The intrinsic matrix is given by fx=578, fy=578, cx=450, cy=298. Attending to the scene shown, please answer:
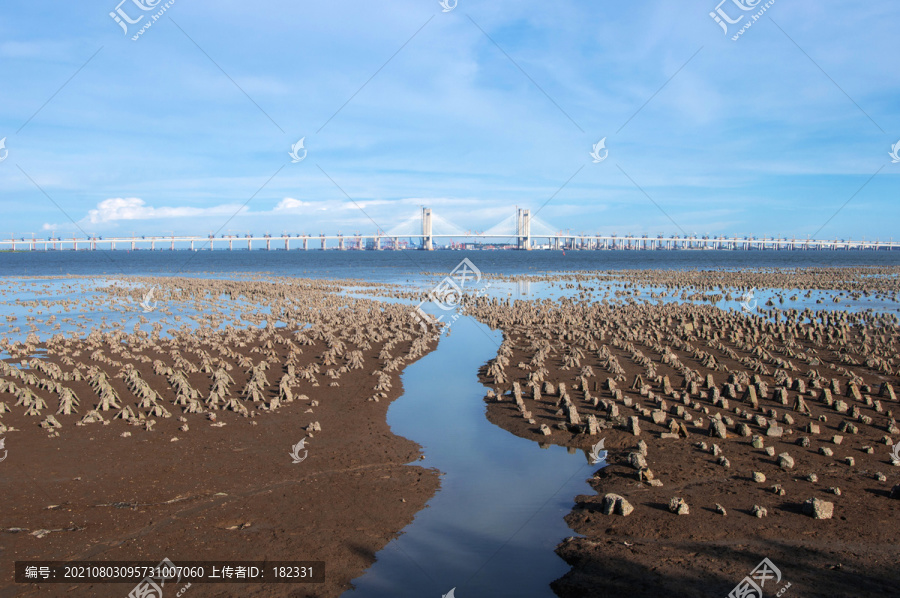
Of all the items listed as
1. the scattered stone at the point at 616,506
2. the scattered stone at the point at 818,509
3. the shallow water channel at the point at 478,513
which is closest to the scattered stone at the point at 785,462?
the scattered stone at the point at 818,509

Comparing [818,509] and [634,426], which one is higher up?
[634,426]

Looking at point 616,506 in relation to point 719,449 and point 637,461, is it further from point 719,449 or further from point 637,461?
point 719,449

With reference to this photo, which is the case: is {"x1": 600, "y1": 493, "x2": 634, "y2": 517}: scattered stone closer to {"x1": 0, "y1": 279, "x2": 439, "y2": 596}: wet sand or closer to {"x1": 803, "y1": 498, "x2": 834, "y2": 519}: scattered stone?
{"x1": 803, "y1": 498, "x2": 834, "y2": 519}: scattered stone

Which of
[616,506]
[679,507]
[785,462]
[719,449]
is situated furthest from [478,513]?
[785,462]

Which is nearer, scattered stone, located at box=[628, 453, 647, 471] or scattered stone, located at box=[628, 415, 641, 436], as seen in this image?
scattered stone, located at box=[628, 453, 647, 471]

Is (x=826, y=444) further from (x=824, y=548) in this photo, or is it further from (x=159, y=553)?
(x=159, y=553)

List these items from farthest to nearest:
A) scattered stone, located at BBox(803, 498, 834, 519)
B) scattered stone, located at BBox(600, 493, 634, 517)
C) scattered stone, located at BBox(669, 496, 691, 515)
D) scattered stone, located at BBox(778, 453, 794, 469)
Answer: scattered stone, located at BBox(778, 453, 794, 469)
scattered stone, located at BBox(600, 493, 634, 517)
scattered stone, located at BBox(669, 496, 691, 515)
scattered stone, located at BBox(803, 498, 834, 519)

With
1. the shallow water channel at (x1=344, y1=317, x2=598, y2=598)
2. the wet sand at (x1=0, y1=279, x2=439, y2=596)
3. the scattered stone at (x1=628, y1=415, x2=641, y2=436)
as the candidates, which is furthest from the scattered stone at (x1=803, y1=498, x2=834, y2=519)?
the wet sand at (x1=0, y1=279, x2=439, y2=596)

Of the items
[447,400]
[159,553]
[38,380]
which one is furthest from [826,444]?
[38,380]

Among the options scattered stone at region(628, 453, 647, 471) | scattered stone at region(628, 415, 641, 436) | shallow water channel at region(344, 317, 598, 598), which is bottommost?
shallow water channel at region(344, 317, 598, 598)
